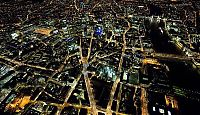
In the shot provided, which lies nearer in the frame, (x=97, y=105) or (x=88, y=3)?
(x=97, y=105)

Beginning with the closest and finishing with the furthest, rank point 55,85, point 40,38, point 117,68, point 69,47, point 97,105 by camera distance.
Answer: point 97,105, point 55,85, point 117,68, point 69,47, point 40,38

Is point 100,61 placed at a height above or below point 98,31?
below

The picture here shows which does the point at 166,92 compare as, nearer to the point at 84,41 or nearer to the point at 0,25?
the point at 84,41

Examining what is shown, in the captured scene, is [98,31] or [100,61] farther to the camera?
[98,31]

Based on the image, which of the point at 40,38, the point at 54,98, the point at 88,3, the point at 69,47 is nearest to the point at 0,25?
the point at 40,38

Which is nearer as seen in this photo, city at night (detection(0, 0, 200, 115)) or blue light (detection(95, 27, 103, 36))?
city at night (detection(0, 0, 200, 115))

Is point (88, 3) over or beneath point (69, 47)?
over

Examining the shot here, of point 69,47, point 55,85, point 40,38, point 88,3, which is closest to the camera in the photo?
point 55,85

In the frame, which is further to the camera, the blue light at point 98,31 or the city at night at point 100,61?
the blue light at point 98,31
